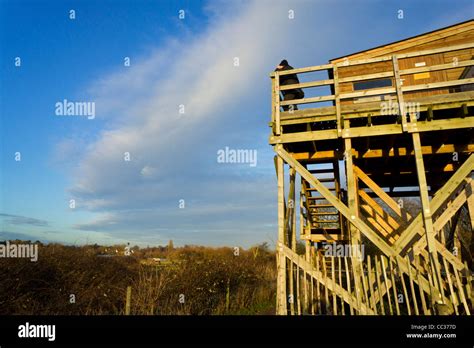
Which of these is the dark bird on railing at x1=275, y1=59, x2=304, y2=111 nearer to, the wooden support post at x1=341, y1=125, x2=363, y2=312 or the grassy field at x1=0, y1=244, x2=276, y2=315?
the wooden support post at x1=341, y1=125, x2=363, y2=312

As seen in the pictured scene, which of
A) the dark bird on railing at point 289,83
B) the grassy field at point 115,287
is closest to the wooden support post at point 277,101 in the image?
the dark bird on railing at point 289,83

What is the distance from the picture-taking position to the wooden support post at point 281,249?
21.8ft

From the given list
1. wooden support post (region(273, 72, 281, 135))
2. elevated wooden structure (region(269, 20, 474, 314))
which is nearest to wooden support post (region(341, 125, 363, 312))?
elevated wooden structure (region(269, 20, 474, 314))

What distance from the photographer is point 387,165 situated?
10.2 m

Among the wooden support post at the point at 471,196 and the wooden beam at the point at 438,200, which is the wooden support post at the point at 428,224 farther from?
the wooden support post at the point at 471,196

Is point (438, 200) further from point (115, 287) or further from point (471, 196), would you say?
point (115, 287)

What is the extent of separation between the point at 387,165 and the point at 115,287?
11.6m

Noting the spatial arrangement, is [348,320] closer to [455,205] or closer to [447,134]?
[455,205]

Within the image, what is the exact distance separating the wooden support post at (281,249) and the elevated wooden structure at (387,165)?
1.0 inches

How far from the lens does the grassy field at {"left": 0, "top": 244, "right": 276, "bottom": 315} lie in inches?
359

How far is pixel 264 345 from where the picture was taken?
403cm

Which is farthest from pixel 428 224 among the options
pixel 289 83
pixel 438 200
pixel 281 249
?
pixel 289 83

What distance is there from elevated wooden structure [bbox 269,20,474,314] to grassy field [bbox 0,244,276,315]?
4769mm

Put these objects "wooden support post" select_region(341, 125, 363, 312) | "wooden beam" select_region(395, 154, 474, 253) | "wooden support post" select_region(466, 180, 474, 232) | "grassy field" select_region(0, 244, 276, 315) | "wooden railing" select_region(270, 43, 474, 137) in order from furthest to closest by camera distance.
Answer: "grassy field" select_region(0, 244, 276, 315) → "wooden support post" select_region(466, 180, 474, 232) → "wooden railing" select_region(270, 43, 474, 137) → "wooden beam" select_region(395, 154, 474, 253) → "wooden support post" select_region(341, 125, 363, 312)
